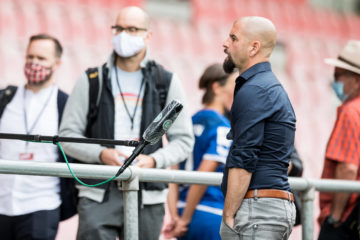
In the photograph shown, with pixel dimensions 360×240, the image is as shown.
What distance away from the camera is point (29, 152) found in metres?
2.82

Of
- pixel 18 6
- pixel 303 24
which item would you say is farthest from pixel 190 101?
pixel 303 24

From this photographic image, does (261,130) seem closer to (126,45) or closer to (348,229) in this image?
(126,45)

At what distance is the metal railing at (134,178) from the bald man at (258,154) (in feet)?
1.18

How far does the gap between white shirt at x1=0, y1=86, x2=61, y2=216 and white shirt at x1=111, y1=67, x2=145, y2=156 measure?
38 centimetres

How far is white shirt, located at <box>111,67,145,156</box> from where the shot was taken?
2.68 m

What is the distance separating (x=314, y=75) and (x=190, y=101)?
348 cm

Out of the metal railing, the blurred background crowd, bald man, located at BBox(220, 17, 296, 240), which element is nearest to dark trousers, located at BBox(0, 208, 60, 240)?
the metal railing

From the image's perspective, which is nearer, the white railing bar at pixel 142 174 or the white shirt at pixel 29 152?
the white railing bar at pixel 142 174

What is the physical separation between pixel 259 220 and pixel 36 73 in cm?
146

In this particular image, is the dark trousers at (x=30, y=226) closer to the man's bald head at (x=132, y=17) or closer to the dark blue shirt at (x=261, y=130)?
the man's bald head at (x=132, y=17)

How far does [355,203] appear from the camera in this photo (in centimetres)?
295

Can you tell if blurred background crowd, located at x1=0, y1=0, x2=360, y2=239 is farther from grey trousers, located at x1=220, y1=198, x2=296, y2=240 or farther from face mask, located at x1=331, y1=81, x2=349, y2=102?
grey trousers, located at x1=220, y1=198, x2=296, y2=240

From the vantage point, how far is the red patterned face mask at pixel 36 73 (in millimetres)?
2955

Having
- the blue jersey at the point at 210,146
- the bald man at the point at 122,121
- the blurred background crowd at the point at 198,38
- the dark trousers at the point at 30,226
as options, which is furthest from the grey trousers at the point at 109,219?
the blurred background crowd at the point at 198,38
